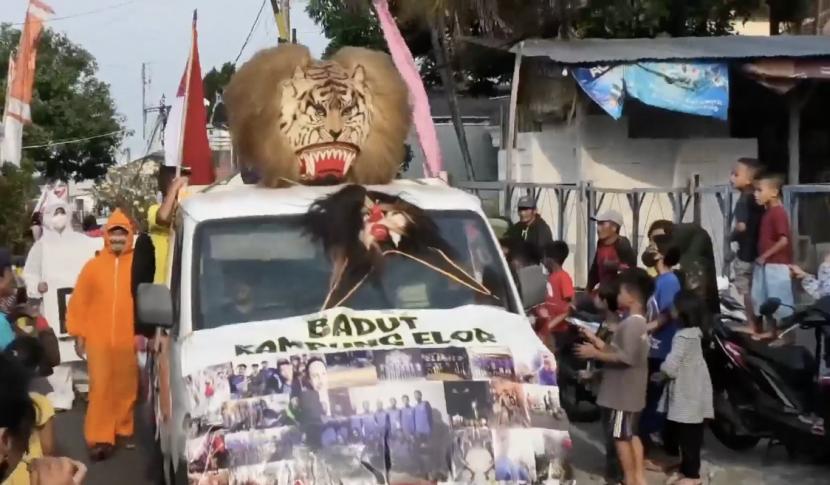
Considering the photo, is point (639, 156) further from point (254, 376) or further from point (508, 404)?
point (254, 376)

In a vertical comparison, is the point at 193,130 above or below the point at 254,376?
above

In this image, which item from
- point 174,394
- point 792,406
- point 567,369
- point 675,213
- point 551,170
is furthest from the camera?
point 551,170

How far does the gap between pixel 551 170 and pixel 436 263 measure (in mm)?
11830

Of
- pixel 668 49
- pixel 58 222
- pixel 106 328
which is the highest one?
pixel 668 49

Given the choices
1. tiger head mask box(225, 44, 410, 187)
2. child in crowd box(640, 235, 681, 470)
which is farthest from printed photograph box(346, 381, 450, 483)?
child in crowd box(640, 235, 681, 470)

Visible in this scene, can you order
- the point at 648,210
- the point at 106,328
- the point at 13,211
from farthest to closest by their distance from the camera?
the point at 13,211 → the point at 648,210 → the point at 106,328

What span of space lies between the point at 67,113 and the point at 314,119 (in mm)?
40887

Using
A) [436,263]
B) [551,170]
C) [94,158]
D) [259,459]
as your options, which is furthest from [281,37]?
[94,158]

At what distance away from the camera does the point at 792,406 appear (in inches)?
317

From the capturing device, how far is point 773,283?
10.6 meters

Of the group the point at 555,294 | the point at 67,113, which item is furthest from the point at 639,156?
the point at 67,113

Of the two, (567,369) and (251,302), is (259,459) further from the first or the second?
(567,369)

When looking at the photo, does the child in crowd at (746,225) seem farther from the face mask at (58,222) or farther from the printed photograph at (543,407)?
the face mask at (58,222)

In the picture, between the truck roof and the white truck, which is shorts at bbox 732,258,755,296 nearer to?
the truck roof
